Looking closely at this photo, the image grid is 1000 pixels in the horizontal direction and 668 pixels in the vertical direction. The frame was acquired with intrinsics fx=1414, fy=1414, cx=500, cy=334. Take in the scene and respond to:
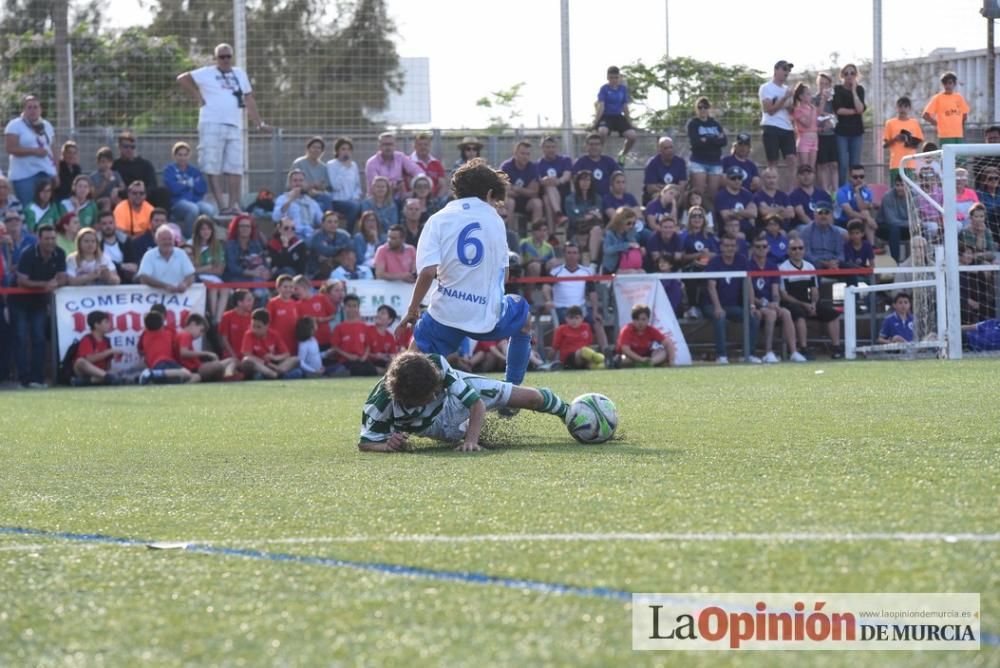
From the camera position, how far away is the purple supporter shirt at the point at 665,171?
21078 millimetres

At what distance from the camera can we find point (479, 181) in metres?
8.73

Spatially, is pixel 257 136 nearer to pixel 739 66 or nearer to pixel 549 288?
pixel 549 288

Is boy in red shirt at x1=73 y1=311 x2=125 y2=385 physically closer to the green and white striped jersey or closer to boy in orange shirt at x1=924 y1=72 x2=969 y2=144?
the green and white striped jersey

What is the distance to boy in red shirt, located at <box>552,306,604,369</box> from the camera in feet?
58.8

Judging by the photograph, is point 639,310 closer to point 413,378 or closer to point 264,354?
point 264,354

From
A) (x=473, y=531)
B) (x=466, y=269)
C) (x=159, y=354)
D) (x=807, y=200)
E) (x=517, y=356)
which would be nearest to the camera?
(x=473, y=531)

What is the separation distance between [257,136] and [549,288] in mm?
5951

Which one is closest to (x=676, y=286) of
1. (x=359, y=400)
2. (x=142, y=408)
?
(x=359, y=400)

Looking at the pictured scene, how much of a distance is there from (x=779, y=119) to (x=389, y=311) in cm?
735

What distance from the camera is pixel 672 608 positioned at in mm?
3701

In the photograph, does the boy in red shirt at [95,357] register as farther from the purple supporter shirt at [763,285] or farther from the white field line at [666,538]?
the white field line at [666,538]

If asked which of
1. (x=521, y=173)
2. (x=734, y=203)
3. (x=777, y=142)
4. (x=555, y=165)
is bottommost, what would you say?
(x=734, y=203)

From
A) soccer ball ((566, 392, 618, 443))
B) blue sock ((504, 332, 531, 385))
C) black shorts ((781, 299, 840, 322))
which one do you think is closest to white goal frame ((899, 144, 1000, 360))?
black shorts ((781, 299, 840, 322))

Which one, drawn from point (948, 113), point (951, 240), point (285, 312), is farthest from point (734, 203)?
point (285, 312)
